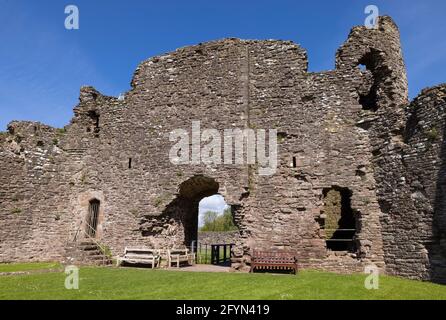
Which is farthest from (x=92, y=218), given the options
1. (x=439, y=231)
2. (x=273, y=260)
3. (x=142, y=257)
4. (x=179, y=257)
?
(x=439, y=231)

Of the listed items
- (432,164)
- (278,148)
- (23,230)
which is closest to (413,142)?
(432,164)

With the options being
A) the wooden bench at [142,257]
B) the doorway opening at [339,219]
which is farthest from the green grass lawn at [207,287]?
the doorway opening at [339,219]

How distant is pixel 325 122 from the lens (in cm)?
1456

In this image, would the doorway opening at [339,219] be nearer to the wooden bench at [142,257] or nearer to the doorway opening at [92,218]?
the wooden bench at [142,257]

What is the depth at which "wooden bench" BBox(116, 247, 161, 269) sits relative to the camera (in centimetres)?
1528

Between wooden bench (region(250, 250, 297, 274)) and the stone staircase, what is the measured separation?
19.4 ft

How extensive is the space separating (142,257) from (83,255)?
218 centimetres

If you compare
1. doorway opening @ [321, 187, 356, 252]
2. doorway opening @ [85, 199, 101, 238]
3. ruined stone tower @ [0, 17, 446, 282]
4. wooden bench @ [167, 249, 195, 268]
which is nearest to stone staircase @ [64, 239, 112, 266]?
ruined stone tower @ [0, 17, 446, 282]

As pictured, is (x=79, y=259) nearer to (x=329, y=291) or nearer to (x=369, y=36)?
(x=329, y=291)

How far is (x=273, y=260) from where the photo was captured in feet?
44.2

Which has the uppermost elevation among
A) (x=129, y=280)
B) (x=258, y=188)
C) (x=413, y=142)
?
(x=413, y=142)

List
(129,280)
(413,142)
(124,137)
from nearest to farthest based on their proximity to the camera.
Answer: (129,280)
(413,142)
(124,137)

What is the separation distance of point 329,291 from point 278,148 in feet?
22.3

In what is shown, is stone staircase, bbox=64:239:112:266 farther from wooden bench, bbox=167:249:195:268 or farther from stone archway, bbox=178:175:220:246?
stone archway, bbox=178:175:220:246
